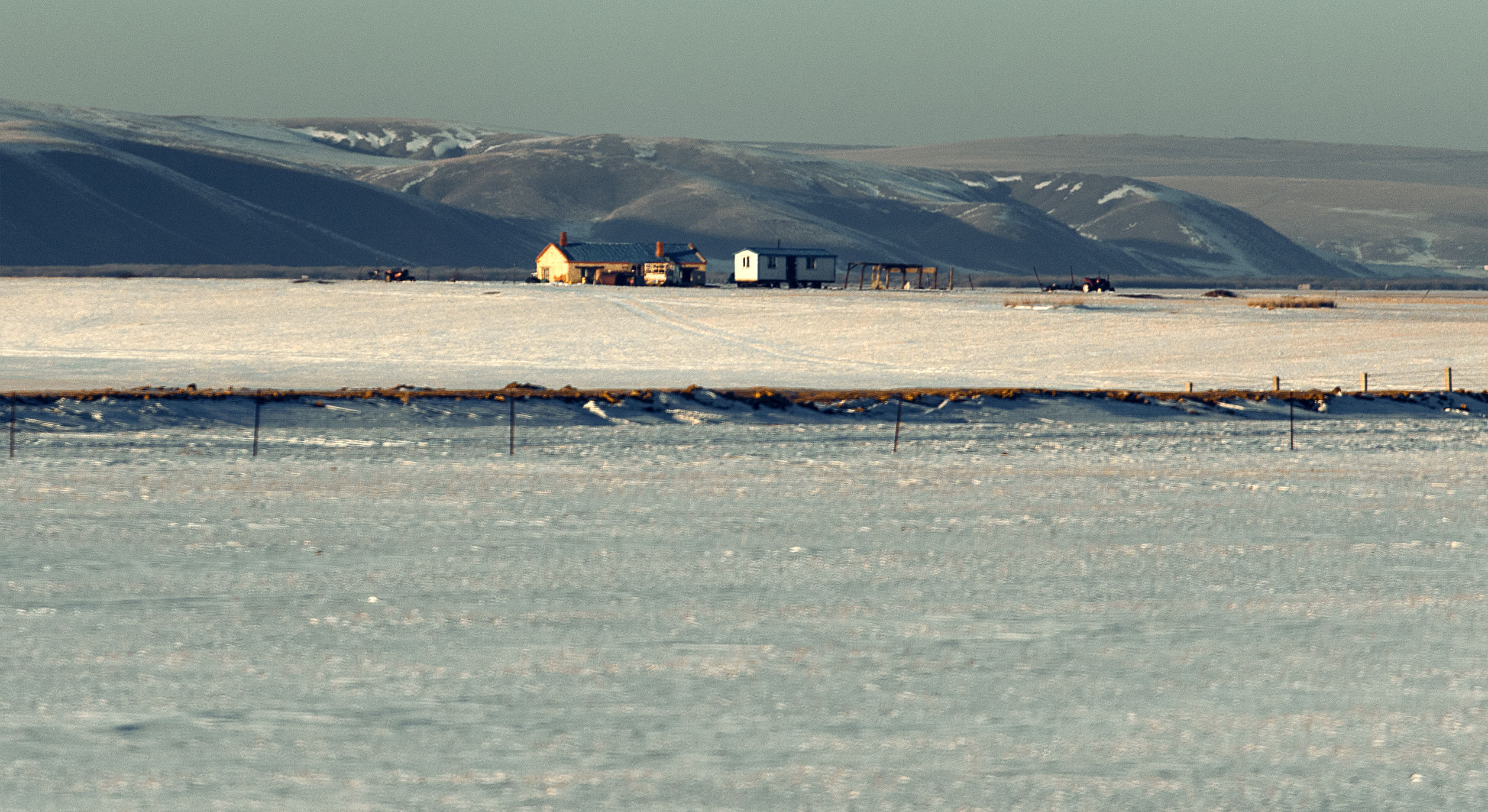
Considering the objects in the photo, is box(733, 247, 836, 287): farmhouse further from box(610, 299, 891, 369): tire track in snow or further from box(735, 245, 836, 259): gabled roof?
box(610, 299, 891, 369): tire track in snow

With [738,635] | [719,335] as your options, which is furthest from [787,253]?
[738,635]

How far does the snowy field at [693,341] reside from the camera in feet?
142

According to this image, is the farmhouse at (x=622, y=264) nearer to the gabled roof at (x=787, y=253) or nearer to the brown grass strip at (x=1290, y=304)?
the gabled roof at (x=787, y=253)

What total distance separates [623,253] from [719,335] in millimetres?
61787

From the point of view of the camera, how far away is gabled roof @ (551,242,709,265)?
117938 mm

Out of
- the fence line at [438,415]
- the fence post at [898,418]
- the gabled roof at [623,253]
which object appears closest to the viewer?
the fence post at [898,418]

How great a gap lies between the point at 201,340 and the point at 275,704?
53.1 meters

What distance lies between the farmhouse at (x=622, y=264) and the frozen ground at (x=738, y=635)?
84.5m

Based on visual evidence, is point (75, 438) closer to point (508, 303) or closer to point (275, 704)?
point (275, 704)

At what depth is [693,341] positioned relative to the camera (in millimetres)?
57125

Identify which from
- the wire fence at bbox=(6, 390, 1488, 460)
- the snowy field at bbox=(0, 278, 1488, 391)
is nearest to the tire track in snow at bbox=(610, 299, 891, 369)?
the snowy field at bbox=(0, 278, 1488, 391)

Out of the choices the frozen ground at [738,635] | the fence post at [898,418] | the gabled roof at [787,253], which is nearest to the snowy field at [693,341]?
the fence post at [898,418]


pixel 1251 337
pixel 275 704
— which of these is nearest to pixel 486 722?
pixel 275 704

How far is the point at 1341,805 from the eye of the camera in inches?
324
